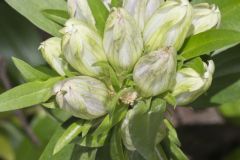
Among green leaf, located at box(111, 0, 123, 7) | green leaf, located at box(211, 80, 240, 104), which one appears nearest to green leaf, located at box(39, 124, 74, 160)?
green leaf, located at box(111, 0, 123, 7)

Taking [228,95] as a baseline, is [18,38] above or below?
above

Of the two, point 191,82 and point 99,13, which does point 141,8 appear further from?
point 191,82

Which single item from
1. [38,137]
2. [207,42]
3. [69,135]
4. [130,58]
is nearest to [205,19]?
[207,42]

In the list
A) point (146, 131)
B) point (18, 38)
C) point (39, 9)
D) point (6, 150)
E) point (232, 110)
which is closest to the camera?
point (146, 131)

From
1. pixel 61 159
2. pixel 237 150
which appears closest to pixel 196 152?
pixel 237 150

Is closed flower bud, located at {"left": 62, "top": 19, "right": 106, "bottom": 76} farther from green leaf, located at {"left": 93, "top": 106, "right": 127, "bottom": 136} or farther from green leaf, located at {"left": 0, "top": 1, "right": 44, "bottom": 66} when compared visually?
green leaf, located at {"left": 0, "top": 1, "right": 44, "bottom": 66}

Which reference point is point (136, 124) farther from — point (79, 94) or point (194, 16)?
point (194, 16)
